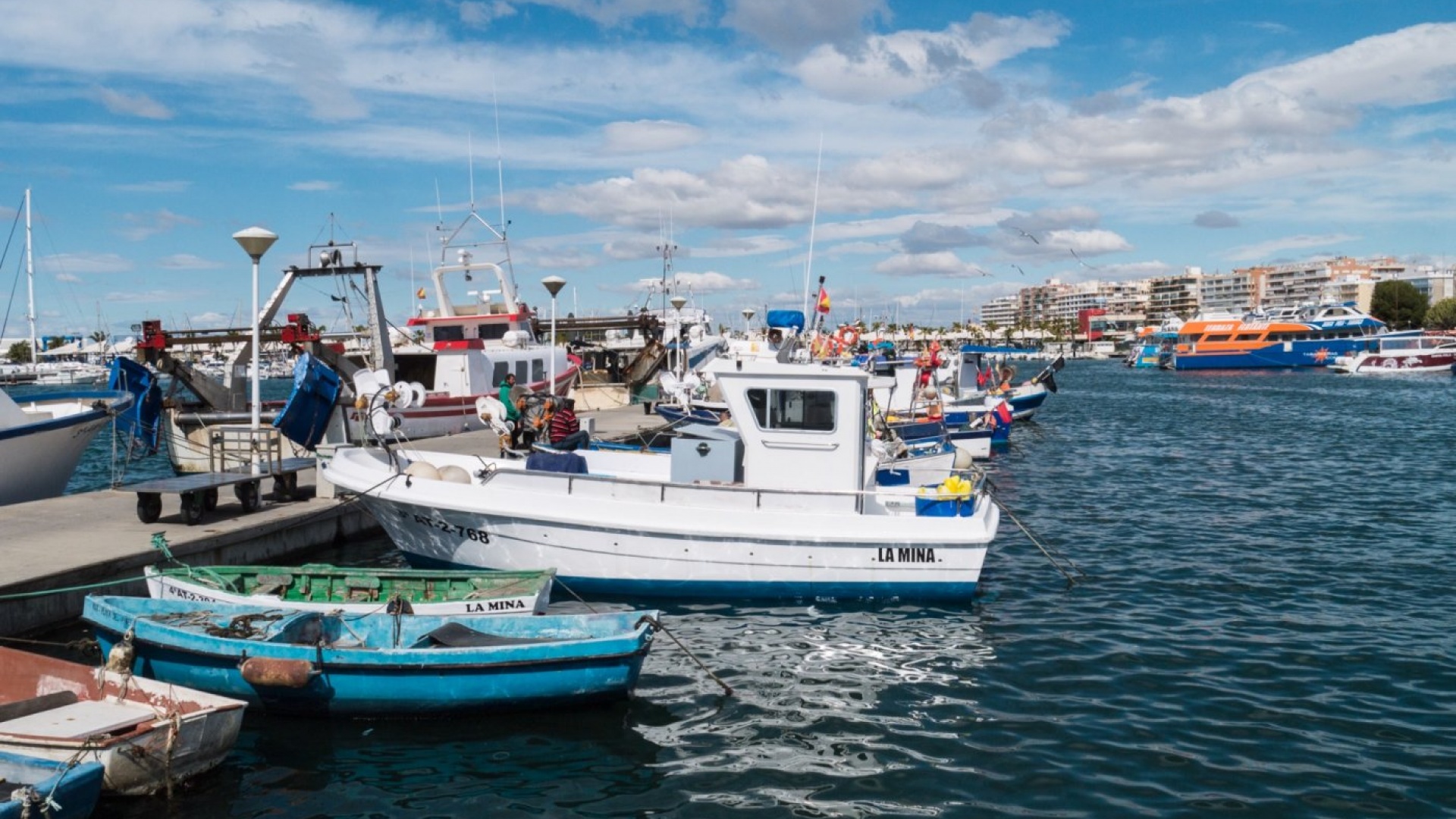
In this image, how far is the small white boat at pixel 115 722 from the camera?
22.8 feet

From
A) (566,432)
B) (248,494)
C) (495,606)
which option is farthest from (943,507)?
(248,494)

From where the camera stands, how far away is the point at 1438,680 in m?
10.0

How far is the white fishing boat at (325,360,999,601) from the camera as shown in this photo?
1251 centimetres

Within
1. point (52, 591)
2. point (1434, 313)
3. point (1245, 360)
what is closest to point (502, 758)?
point (52, 591)

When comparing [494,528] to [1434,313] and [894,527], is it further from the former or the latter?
[1434,313]

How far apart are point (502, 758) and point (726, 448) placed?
233 inches

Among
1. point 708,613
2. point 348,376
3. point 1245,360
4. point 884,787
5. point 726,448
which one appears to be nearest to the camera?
point 884,787

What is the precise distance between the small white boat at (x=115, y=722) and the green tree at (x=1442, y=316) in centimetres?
15557

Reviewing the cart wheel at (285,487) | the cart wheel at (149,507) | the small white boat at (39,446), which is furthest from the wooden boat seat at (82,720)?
the small white boat at (39,446)

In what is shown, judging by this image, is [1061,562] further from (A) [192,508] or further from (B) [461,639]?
(A) [192,508]

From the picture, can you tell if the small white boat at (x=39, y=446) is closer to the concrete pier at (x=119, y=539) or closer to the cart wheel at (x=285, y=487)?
the concrete pier at (x=119, y=539)

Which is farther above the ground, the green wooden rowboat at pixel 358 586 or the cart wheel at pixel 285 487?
the cart wheel at pixel 285 487

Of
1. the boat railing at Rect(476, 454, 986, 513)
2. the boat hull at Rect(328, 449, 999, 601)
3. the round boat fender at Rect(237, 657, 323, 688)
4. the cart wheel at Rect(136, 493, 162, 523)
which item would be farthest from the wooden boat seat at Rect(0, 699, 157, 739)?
the cart wheel at Rect(136, 493, 162, 523)

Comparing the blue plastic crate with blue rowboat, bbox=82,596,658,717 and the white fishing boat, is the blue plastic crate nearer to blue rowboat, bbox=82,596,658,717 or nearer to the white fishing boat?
the white fishing boat
